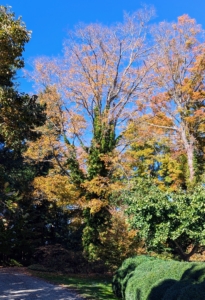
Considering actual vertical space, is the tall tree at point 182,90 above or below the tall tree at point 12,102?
above

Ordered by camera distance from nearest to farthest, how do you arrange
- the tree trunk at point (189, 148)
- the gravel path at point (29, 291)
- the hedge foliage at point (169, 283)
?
the hedge foliage at point (169, 283)
the gravel path at point (29, 291)
the tree trunk at point (189, 148)

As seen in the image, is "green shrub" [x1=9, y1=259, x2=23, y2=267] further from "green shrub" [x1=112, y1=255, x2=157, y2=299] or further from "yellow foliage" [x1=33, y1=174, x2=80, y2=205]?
"green shrub" [x1=112, y1=255, x2=157, y2=299]

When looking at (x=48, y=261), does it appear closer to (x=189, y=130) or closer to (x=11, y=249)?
(x=11, y=249)

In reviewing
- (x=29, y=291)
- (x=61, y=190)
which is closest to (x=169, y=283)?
(x=29, y=291)

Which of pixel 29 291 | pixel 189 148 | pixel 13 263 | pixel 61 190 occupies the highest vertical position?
pixel 189 148

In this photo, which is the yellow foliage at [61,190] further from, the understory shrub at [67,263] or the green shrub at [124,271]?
the green shrub at [124,271]

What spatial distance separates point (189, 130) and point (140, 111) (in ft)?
15.4

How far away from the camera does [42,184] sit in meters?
18.5

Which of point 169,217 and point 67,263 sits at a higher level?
point 169,217

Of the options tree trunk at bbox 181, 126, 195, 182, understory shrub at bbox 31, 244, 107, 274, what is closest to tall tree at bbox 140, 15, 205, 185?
tree trunk at bbox 181, 126, 195, 182

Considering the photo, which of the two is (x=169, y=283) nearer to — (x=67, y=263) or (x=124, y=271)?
(x=124, y=271)

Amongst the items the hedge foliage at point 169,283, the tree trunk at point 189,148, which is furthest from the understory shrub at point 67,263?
the tree trunk at point 189,148

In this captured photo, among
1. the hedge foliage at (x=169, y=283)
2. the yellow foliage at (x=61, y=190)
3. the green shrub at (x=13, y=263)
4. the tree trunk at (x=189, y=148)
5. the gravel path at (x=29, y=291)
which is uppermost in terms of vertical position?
the tree trunk at (x=189, y=148)

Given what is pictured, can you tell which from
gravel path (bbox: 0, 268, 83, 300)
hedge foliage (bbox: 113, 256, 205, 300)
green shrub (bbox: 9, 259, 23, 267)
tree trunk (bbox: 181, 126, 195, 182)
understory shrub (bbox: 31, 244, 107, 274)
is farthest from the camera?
tree trunk (bbox: 181, 126, 195, 182)
